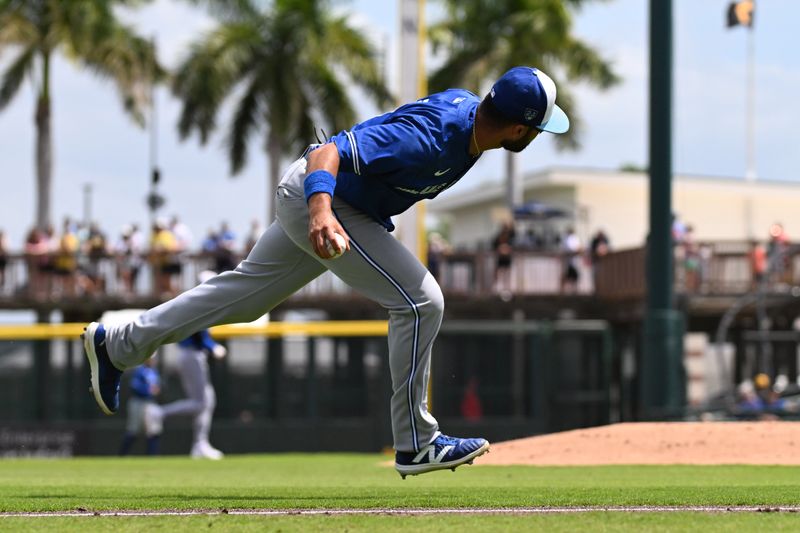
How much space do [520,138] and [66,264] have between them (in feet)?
86.1

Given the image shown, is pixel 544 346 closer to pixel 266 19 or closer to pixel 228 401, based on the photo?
pixel 228 401

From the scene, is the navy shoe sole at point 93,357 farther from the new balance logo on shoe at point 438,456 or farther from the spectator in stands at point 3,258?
the spectator in stands at point 3,258

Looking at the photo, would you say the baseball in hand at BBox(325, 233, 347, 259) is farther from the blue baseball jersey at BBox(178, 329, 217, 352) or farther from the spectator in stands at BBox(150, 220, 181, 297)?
the spectator in stands at BBox(150, 220, 181, 297)

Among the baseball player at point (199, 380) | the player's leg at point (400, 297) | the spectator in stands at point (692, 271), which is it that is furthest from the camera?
the spectator in stands at point (692, 271)

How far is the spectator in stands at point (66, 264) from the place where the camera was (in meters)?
32.1

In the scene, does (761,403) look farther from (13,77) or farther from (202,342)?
(13,77)

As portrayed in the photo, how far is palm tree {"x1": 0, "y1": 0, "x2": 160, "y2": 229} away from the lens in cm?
4122

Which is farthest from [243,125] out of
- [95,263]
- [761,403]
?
[761,403]

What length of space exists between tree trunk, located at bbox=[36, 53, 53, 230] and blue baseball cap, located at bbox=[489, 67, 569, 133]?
115 ft

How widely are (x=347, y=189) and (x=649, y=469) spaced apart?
536cm

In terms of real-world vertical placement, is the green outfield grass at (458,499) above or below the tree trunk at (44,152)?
below

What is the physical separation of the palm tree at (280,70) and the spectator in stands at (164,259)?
11.7 metres

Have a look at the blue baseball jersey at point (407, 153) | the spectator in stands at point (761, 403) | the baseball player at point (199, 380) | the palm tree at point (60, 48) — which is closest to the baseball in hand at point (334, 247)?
the blue baseball jersey at point (407, 153)

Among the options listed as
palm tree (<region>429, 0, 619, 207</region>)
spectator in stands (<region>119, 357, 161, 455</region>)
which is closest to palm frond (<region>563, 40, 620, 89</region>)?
Result: palm tree (<region>429, 0, 619, 207</region>)
